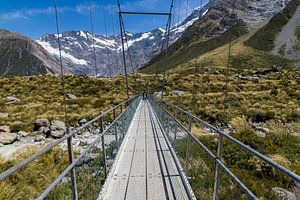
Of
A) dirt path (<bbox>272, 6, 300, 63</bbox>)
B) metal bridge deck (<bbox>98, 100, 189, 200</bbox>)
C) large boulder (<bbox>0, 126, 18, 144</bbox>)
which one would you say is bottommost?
large boulder (<bbox>0, 126, 18, 144</bbox>)

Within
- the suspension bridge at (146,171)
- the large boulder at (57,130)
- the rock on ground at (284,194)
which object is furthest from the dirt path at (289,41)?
the suspension bridge at (146,171)

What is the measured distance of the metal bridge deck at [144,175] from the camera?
475 cm

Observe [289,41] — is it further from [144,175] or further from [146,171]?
[144,175]

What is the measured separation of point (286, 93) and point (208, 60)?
9827cm

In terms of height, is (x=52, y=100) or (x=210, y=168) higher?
(x=210, y=168)

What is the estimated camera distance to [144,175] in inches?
226

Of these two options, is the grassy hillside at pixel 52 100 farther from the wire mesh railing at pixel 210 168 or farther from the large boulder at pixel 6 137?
the wire mesh railing at pixel 210 168

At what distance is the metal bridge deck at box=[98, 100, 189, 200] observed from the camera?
475cm

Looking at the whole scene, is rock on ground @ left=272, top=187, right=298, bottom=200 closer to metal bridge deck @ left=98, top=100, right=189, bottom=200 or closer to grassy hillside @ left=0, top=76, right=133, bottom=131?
metal bridge deck @ left=98, top=100, right=189, bottom=200

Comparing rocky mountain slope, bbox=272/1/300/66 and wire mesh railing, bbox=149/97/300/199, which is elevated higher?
rocky mountain slope, bbox=272/1/300/66

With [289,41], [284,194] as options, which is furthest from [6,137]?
[289,41]

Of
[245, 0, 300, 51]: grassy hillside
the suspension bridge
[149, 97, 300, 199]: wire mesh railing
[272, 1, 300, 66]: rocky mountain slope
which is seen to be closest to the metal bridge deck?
the suspension bridge

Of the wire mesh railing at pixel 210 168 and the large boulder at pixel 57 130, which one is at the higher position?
the wire mesh railing at pixel 210 168

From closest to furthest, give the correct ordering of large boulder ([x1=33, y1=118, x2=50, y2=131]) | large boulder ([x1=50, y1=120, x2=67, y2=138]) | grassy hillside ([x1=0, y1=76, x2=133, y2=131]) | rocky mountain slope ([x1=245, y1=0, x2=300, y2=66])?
large boulder ([x1=50, y1=120, x2=67, y2=138]), large boulder ([x1=33, y1=118, x2=50, y2=131]), grassy hillside ([x1=0, y1=76, x2=133, y2=131]), rocky mountain slope ([x1=245, y1=0, x2=300, y2=66])
